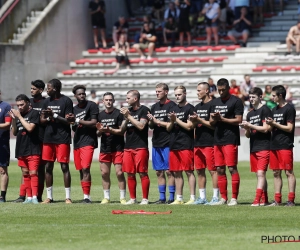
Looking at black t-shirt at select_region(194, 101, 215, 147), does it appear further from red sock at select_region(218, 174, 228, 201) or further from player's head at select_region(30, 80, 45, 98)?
player's head at select_region(30, 80, 45, 98)

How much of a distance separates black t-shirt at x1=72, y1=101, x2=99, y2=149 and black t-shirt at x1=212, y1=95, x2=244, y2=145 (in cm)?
234

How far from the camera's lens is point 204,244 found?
40.2 feet

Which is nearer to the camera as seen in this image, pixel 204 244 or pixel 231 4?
pixel 204 244

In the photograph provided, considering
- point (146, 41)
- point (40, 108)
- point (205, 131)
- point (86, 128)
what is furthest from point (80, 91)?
point (146, 41)

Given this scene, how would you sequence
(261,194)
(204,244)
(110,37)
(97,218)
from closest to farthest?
(204,244) → (97,218) → (261,194) → (110,37)

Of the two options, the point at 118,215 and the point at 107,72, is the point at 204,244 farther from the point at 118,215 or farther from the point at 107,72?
the point at 107,72

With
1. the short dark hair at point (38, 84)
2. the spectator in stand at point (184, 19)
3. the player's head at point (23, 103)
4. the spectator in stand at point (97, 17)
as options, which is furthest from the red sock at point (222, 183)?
the spectator in stand at point (97, 17)

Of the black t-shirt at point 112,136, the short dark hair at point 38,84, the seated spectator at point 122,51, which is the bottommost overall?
the black t-shirt at point 112,136

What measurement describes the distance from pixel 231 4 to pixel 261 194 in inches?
838

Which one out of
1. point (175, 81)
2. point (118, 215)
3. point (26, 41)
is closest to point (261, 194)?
point (118, 215)

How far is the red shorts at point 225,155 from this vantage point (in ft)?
55.6

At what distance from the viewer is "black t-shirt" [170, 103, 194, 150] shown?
17641mm

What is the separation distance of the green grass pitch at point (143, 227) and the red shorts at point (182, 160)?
970mm

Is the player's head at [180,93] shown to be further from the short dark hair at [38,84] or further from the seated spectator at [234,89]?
the seated spectator at [234,89]
